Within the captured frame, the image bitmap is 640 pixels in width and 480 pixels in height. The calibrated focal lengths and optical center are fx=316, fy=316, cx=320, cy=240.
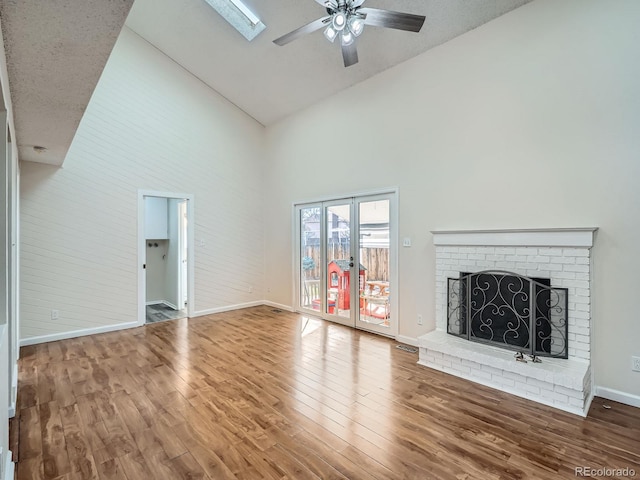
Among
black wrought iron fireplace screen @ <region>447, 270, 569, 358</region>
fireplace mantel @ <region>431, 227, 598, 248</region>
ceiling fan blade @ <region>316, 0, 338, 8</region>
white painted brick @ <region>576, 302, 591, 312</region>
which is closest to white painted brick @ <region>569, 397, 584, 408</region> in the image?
black wrought iron fireplace screen @ <region>447, 270, 569, 358</region>

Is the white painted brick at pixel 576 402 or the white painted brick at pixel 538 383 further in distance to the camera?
the white painted brick at pixel 538 383

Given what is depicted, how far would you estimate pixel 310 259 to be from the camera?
5750 millimetres

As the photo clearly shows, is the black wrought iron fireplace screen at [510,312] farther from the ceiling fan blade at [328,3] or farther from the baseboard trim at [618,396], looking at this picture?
the ceiling fan blade at [328,3]

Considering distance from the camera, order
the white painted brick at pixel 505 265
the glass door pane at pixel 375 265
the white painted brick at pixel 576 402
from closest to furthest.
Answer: the white painted brick at pixel 576 402 → the white painted brick at pixel 505 265 → the glass door pane at pixel 375 265

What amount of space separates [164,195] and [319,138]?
2.82 m

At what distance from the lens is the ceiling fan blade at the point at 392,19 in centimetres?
257

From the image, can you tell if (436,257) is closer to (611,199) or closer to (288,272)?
(611,199)

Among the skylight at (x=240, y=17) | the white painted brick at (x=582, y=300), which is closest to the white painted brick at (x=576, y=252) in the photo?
the white painted brick at (x=582, y=300)

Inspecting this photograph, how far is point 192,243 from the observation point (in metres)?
5.68

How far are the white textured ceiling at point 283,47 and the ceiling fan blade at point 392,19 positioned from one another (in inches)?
39.0

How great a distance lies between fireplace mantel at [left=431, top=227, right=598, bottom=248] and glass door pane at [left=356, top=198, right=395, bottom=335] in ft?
2.78

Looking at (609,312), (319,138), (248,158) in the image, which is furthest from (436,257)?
(248,158)

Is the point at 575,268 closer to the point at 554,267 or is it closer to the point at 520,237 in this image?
the point at 554,267

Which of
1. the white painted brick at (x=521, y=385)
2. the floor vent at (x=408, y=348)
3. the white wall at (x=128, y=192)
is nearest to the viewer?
the white painted brick at (x=521, y=385)
